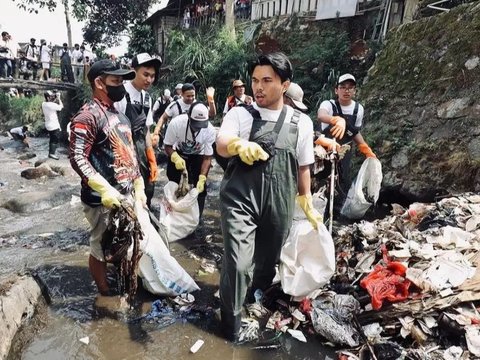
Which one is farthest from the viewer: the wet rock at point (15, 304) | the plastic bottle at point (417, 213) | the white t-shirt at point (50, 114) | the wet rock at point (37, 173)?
the white t-shirt at point (50, 114)

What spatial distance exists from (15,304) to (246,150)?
6.48 ft

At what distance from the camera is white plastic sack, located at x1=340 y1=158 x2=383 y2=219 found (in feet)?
15.5

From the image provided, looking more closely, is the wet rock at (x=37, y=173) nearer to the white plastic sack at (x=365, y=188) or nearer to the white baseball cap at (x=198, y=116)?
the white baseball cap at (x=198, y=116)

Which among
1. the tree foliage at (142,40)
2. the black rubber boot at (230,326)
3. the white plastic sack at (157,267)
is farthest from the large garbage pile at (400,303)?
the tree foliage at (142,40)

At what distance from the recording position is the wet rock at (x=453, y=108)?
521 centimetres

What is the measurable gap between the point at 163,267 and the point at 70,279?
1146 millimetres

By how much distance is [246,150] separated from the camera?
2.33 metres

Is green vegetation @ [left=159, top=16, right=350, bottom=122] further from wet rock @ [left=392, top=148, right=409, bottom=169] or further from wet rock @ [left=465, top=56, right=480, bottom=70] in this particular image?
wet rock @ [left=465, top=56, right=480, bottom=70]

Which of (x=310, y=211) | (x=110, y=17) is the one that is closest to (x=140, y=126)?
(x=310, y=211)

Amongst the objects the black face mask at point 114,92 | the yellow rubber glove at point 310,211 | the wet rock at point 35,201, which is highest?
the black face mask at point 114,92

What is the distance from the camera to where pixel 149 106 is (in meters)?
3.96

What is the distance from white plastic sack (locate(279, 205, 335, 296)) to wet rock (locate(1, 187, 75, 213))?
473 cm

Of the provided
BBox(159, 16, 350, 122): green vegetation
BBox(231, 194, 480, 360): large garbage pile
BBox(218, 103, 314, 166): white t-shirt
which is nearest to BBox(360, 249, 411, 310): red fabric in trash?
BBox(231, 194, 480, 360): large garbage pile

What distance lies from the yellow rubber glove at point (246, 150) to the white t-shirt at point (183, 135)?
2080 millimetres
